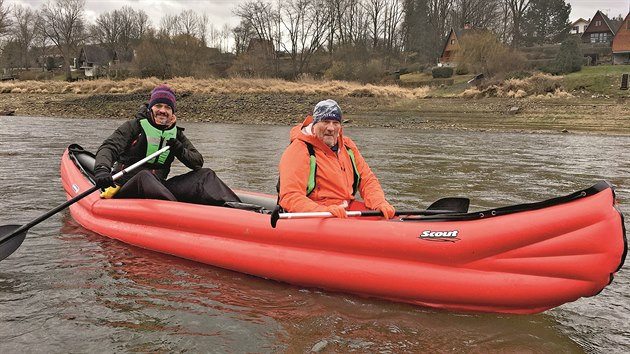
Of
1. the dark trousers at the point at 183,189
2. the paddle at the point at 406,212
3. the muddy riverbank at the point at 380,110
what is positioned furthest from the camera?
the muddy riverbank at the point at 380,110

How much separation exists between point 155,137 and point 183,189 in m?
0.68

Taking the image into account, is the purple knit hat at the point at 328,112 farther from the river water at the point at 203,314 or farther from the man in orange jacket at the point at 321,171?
the river water at the point at 203,314

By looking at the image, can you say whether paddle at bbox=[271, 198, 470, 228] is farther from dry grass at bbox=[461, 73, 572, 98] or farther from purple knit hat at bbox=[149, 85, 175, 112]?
dry grass at bbox=[461, 73, 572, 98]

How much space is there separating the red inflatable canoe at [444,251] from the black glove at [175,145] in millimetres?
1022

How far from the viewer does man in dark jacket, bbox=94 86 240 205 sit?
543 centimetres

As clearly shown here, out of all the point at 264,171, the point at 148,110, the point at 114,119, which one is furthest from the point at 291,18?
the point at 148,110

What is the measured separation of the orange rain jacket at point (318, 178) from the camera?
4273 mm

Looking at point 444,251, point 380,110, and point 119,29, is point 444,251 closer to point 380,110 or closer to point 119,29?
point 380,110

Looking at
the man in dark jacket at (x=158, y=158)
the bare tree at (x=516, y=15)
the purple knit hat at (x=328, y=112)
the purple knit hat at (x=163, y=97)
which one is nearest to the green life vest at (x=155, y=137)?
the man in dark jacket at (x=158, y=158)

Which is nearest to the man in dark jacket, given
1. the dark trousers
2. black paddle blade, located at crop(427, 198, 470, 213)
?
the dark trousers

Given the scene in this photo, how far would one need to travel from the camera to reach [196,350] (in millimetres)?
3314

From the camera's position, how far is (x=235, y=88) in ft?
99.2

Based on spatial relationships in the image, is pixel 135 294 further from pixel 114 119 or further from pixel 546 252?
pixel 114 119

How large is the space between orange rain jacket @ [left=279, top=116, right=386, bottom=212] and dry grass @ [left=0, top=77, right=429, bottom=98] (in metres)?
22.8
